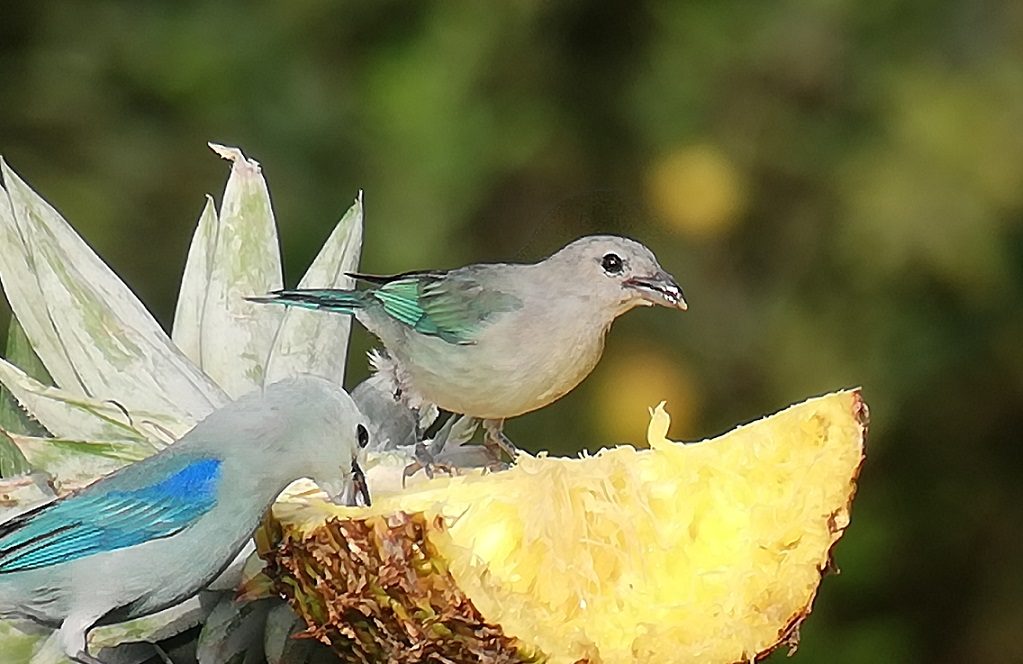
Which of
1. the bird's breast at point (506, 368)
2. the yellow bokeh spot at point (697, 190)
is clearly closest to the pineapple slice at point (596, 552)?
the bird's breast at point (506, 368)

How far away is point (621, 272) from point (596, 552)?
27cm

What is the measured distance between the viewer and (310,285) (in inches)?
47.4

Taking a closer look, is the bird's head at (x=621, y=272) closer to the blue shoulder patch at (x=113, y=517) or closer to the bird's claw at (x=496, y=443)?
the bird's claw at (x=496, y=443)

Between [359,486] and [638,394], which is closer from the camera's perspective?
[359,486]

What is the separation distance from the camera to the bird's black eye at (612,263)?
1145 millimetres

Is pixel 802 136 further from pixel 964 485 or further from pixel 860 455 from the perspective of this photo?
pixel 860 455

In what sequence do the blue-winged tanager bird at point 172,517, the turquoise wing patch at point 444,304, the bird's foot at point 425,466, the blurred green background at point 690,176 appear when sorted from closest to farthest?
the blue-winged tanager bird at point 172,517 → the bird's foot at point 425,466 → the turquoise wing patch at point 444,304 → the blurred green background at point 690,176

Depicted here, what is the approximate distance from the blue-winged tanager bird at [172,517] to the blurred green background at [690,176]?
4.17 feet

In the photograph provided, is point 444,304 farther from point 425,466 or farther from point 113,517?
point 113,517

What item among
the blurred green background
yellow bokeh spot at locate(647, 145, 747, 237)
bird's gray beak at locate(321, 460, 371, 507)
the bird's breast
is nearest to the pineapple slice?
bird's gray beak at locate(321, 460, 371, 507)

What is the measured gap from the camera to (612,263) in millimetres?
1147

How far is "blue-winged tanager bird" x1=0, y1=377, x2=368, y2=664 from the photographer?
87 cm

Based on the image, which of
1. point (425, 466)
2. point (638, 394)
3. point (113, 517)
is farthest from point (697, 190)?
point (113, 517)

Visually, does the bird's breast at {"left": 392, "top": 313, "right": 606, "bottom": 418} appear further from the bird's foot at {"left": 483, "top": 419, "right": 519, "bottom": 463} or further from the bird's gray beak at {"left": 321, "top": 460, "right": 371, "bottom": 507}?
the bird's gray beak at {"left": 321, "top": 460, "right": 371, "bottom": 507}
